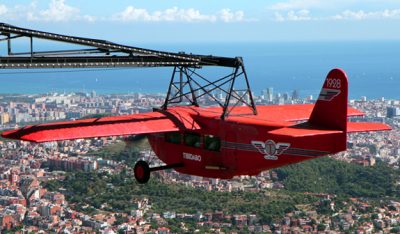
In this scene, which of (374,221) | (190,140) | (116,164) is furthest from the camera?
(116,164)

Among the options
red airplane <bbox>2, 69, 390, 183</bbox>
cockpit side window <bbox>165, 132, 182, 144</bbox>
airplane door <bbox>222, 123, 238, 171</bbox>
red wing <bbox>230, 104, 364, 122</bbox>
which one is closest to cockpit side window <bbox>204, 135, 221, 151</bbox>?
red airplane <bbox>2, 69, 390, 183</bbox>

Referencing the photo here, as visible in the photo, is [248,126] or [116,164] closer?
[248,126]

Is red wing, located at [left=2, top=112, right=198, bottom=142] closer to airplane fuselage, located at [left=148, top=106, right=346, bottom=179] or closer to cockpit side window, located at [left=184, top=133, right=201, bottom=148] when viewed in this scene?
cockpit side window, located at [left=184, top=133, right=201, bottom=148]

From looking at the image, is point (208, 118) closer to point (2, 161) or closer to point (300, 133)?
point (300, 133)

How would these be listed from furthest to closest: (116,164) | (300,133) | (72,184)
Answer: (116,164) → (72,184) → (300,133)

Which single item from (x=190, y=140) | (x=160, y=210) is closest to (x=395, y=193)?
(x=160, y=210)

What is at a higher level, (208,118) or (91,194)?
(208,118)

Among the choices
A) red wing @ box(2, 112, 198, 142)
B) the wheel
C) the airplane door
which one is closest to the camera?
red wing @ box(2, 112, 198, 142)
